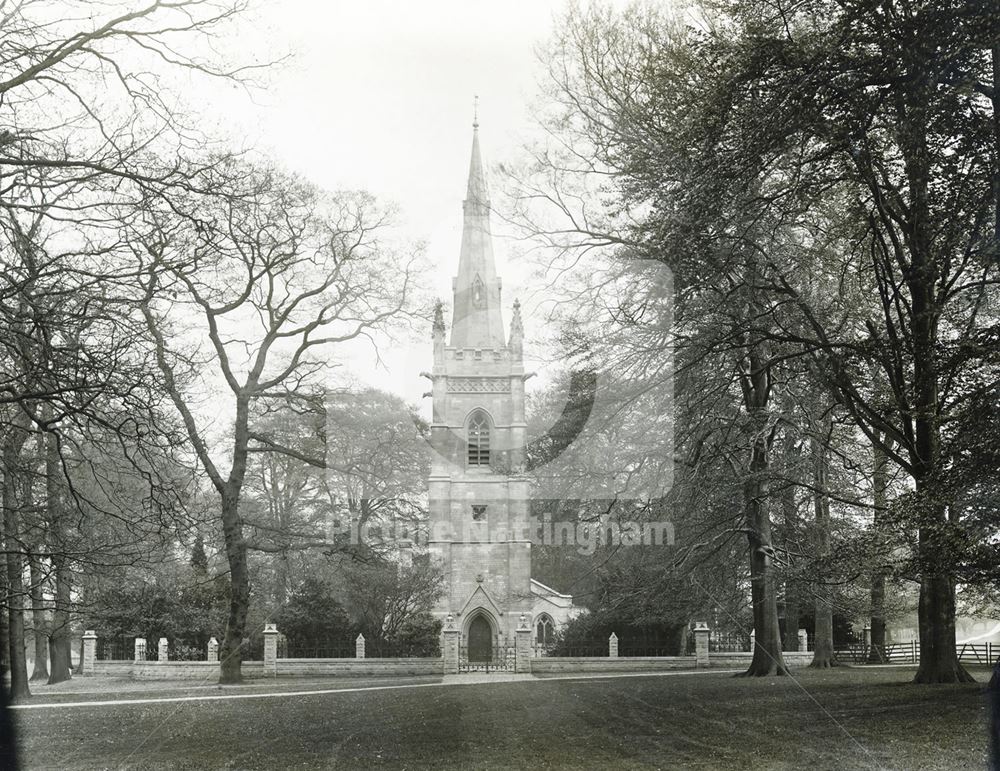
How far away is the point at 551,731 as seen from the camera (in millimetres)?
12781

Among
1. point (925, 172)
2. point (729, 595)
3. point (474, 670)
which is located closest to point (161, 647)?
point (474, 670)

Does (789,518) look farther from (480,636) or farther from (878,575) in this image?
(480,636)

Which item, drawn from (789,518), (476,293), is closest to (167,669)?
(476,293)

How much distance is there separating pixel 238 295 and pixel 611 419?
28.0ft

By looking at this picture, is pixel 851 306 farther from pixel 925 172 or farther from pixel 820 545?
pixel 820 545

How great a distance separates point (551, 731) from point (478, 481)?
2686cm

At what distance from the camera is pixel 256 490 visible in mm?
30188

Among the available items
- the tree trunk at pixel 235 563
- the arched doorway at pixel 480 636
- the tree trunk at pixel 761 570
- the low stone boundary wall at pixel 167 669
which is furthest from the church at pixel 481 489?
the tree trunk at pixel 761 570

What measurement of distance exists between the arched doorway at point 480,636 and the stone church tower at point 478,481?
4 centimetres

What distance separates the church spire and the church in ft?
0.18

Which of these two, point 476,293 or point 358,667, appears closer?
point 358,667

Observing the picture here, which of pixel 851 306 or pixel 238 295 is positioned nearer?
pixel 851 306

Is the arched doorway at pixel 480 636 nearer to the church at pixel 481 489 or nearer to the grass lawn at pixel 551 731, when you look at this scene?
the church at pixel 481 489

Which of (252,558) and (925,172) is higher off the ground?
(925,172)
